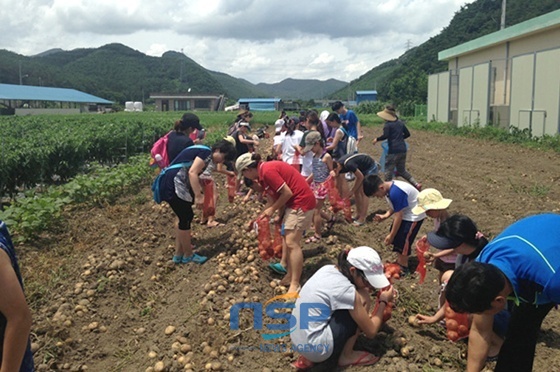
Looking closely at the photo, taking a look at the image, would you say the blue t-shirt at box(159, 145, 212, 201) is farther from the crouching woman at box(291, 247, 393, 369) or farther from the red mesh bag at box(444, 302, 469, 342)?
the red mesh bag at box(444, 302, 469, 342)

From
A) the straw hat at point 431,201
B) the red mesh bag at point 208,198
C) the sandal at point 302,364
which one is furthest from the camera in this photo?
the red mesh bag at point 208,198

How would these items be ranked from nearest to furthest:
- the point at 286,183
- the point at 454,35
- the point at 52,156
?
1. the point at 286,183
2. the point at 52,156
3. the point at 454,35

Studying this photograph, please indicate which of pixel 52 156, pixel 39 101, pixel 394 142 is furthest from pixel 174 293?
pixel 39 101

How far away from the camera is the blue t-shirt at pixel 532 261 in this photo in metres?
2.70

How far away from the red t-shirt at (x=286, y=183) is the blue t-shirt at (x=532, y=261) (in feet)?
7.38

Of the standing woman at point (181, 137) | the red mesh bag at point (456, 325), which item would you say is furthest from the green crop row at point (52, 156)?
the red mesh bag at point (456, 325)

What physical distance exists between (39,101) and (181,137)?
71251 millimetres

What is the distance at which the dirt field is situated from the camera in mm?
3906

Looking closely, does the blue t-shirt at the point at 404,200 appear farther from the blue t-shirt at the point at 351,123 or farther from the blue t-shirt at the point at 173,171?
the blue t-shirt at the point at 351,123

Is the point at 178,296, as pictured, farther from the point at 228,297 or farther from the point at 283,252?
the point at 283,252

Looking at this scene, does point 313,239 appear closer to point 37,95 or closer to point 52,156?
point 52,156

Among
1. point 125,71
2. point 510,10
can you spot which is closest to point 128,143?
point 510,10

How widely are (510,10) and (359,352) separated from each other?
215ft

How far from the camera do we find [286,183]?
4.92 metres
